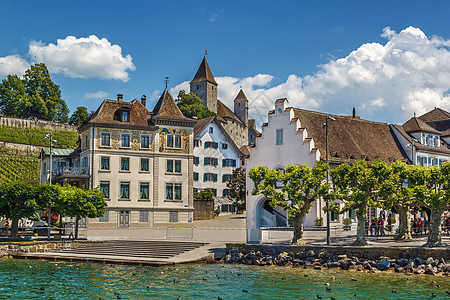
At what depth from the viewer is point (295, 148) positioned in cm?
5281

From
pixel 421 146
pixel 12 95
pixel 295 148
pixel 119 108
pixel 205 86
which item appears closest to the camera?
pixel 295 148

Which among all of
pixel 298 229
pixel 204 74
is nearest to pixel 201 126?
pixel 298 229

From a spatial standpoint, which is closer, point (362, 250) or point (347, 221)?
point (362, 250)

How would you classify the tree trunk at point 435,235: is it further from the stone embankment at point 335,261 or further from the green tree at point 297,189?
the green tree at point 297,189

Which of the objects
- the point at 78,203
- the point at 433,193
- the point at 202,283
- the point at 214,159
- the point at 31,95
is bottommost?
the point at 202,283

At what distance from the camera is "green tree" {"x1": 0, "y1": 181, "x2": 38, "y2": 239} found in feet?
135

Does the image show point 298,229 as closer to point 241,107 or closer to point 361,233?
point 361,233

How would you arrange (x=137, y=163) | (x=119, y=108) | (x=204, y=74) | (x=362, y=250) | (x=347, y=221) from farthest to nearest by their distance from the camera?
(x=204, y=74) → (x=119, y=108) → (x=137, y=163) → (x=347, y=221) → (x=362, y=250)

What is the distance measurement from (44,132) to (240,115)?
51.9 m

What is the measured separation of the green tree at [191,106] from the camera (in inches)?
4609

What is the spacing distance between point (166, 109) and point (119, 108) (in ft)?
17.9

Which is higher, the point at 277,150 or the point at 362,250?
the point at 277,150

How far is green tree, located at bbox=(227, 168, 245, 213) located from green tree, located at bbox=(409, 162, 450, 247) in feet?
125

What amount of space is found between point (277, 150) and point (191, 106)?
65.6m
